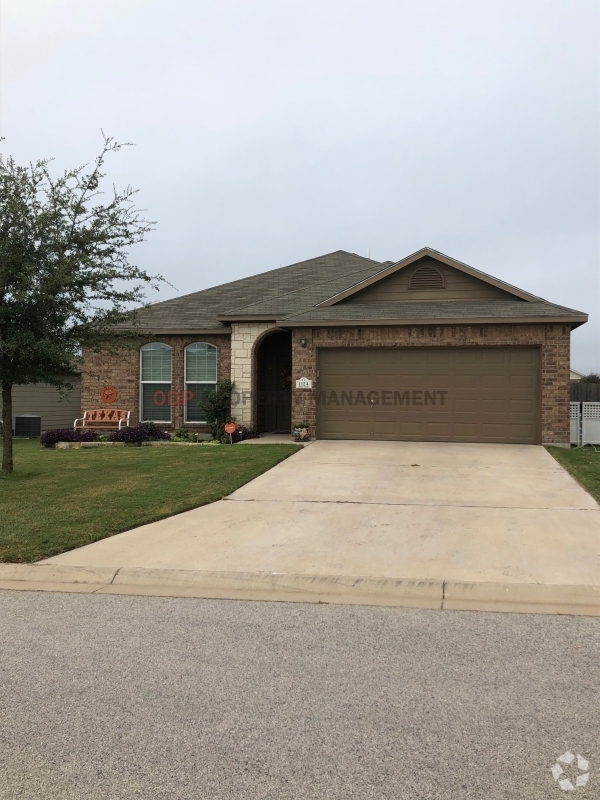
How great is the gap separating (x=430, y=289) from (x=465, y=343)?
87.6 inches

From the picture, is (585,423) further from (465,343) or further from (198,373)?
(198,373)

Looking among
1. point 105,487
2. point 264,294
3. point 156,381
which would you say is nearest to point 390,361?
point 264,294

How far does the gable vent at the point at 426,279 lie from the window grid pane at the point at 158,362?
7.17m

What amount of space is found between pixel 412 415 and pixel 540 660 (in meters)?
11.8

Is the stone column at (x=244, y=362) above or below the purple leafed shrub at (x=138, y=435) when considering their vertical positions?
above

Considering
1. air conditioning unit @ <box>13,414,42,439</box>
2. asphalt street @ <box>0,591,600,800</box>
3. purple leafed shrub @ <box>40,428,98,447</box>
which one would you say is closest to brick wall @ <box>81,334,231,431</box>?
purple leafed shrub @ <box>40,428,98,447</box>

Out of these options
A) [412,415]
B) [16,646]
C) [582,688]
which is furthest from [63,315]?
[582,688]

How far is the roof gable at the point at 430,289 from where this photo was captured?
53.8 feet

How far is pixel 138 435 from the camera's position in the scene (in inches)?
647

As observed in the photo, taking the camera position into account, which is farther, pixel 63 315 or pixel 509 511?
pixel 63 315

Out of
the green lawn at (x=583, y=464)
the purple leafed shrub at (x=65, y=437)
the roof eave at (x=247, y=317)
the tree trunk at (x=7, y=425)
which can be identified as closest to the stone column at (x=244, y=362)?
the roof eave at (x=247, y=317)

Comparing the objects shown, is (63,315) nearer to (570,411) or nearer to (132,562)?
(132,562)

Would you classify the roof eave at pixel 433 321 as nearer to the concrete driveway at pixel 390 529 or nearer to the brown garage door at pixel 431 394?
the brown garage door at pixel 431 394

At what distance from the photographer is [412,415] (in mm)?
15797
